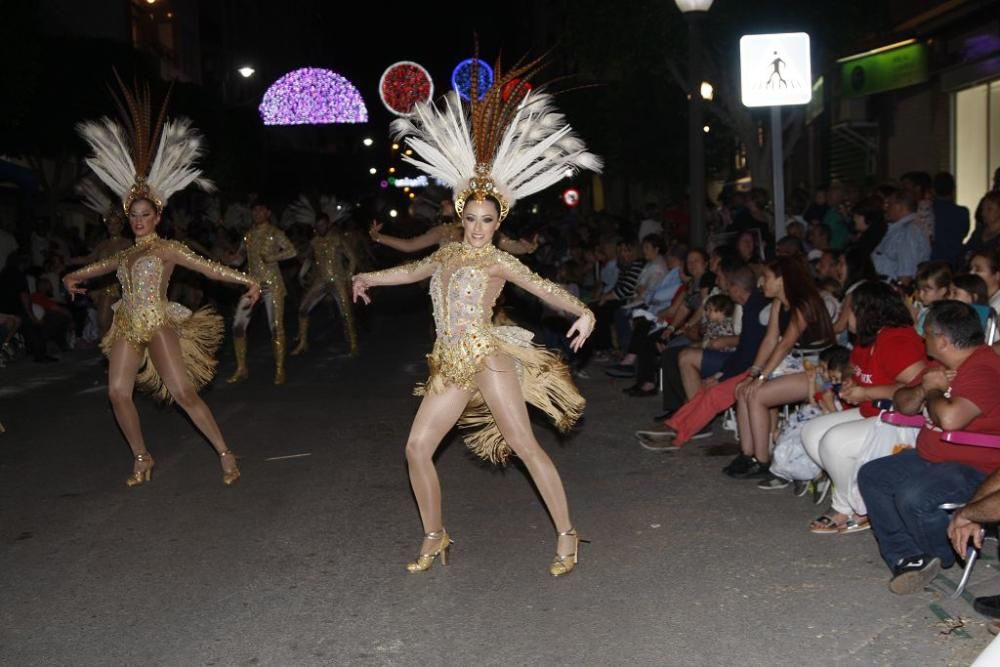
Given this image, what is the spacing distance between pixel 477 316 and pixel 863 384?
2320 mm

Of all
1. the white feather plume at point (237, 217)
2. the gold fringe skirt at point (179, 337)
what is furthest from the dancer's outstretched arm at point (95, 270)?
the white feather plume at point (237, 217)

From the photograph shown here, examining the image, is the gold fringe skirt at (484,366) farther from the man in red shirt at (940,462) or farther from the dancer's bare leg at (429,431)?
the man in red shirt at (940,462)

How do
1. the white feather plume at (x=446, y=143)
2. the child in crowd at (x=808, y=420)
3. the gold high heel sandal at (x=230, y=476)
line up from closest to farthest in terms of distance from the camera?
the white feather plume at (x=446, y=143) → the child in crowd at (x=808, y=420) → the gold high heel sandal at (x=230, y=476)

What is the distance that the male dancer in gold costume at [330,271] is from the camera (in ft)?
52.5

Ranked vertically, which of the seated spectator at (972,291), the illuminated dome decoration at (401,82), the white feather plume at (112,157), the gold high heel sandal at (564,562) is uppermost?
the illuminated dome decoration at (401,82)

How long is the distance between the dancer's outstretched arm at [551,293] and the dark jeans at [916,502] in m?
1.65

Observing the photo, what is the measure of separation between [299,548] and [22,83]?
14.8 meters

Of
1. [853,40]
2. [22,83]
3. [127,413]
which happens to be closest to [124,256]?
[127,413]

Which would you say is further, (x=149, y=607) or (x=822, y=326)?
(x=822, y=326)

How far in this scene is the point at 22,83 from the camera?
18547 millimetres

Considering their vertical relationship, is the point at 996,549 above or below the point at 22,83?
below

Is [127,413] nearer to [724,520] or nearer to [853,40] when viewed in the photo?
[724,520]

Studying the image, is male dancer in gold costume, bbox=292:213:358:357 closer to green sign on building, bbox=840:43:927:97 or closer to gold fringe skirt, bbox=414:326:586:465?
green sign on building, bbox=840:43:927:97

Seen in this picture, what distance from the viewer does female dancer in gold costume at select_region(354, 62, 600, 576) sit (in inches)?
229
